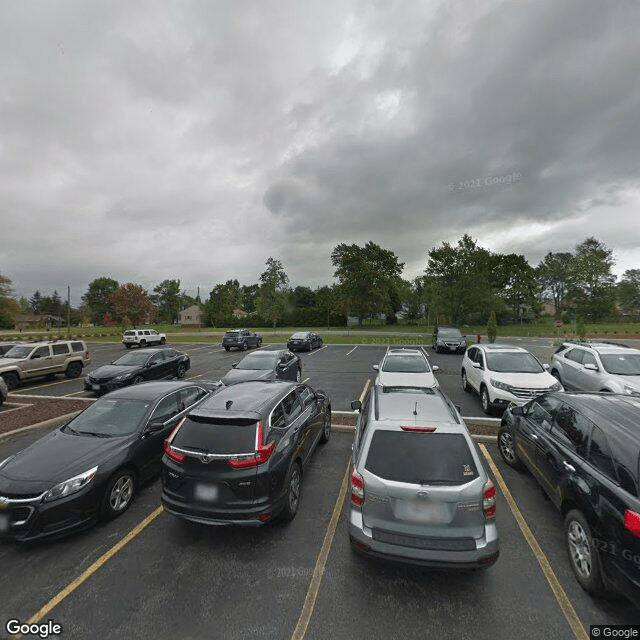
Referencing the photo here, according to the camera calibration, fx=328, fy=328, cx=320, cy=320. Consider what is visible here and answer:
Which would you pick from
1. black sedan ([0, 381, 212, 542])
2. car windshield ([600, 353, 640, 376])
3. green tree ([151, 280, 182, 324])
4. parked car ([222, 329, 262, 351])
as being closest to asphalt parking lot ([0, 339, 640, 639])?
black sedan ([0, 381, 212, 542])

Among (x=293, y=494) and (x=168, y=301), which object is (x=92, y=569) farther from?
(x=168, y=301)

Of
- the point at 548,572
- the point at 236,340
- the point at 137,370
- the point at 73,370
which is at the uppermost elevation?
the point at 137,370

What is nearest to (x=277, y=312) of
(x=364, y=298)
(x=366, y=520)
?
(x=364, y=298)

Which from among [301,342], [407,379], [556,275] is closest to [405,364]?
[407,379]

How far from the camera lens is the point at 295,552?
396 cm

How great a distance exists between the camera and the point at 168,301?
107m

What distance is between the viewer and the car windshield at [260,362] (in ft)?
36.6

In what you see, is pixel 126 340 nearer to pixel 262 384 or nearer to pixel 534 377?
pixel 262 384

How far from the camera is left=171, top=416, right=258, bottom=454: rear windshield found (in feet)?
13.4

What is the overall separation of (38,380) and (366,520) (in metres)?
17.5

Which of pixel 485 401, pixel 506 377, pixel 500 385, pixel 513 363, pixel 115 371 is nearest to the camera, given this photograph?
pixel 500 385

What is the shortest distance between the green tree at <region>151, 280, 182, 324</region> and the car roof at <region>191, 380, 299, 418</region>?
361 feet

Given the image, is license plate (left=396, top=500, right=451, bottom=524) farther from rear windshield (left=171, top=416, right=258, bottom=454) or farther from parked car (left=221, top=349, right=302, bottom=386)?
parked car (left=221, top=349, right=302, bottom=386)

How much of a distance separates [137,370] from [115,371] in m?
0.71
